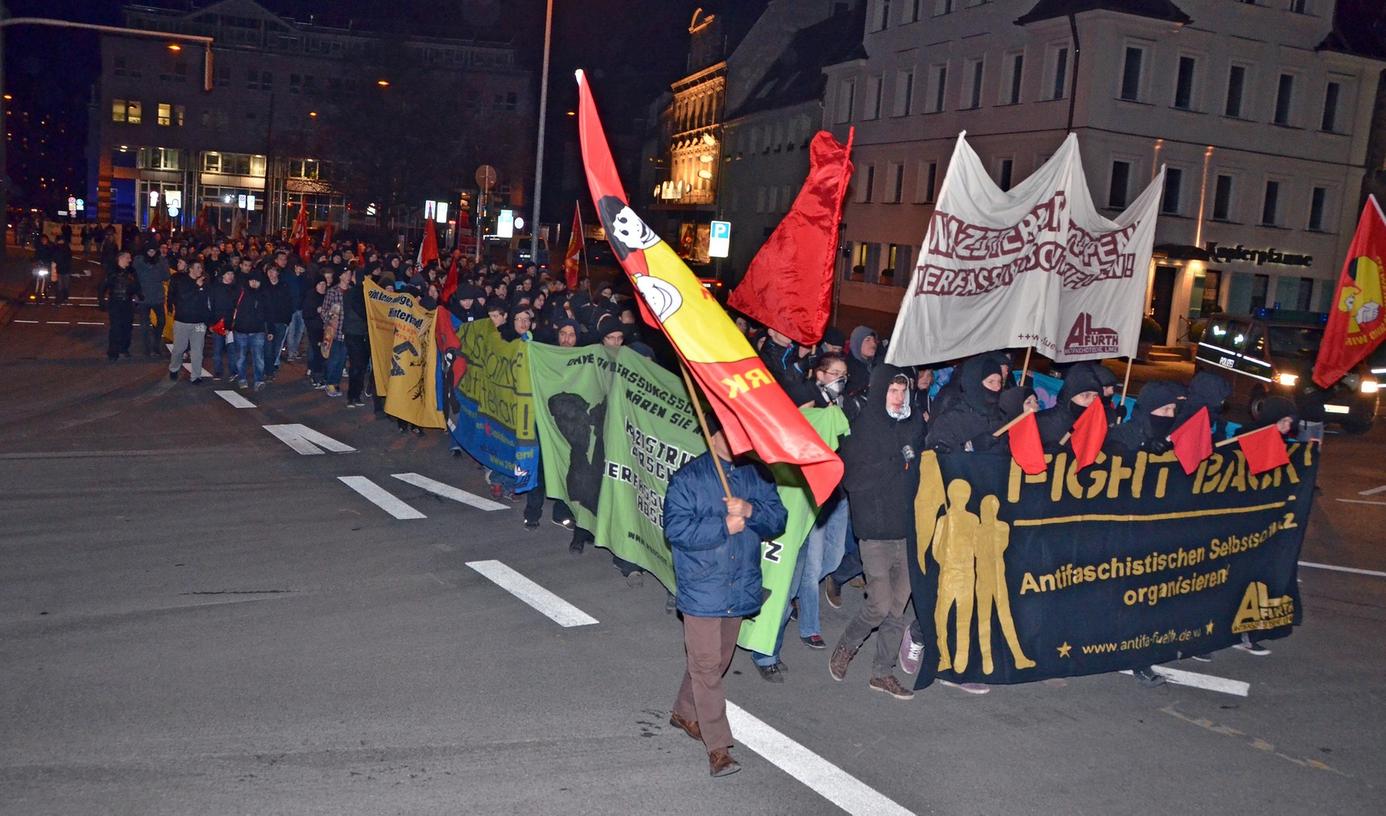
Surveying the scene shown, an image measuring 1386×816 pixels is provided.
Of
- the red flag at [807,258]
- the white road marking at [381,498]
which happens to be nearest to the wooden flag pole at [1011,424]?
the red flag at [807,258]

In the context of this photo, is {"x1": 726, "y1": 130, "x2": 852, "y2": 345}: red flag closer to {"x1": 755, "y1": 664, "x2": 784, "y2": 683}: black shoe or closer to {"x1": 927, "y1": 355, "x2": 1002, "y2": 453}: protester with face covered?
{"x1": 927, "y1": 355, "x2": 1002, "y2": 453}: protester with face covered

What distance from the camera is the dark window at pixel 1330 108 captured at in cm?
4347

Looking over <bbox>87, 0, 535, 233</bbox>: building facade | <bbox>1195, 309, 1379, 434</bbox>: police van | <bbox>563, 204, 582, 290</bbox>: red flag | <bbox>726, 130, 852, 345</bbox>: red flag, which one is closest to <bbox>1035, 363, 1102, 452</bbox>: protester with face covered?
<bbox>726, 130, 852, 345</bbox>: red flag

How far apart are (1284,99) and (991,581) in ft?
138

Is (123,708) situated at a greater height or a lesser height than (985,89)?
lesser

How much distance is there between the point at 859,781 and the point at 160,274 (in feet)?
62.6

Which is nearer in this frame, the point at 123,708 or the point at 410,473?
the point at 123,708

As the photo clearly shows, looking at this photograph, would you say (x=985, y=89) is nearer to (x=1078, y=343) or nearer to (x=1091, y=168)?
(x=1091, y=168)

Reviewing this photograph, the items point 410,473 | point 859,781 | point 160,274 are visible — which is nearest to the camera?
point 859,781

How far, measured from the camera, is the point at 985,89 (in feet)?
145

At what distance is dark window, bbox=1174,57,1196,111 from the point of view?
40.9 metres

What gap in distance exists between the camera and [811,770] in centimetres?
597

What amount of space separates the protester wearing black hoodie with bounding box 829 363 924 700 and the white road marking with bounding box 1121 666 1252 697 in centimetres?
163

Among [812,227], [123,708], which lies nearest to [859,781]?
[123,708]
